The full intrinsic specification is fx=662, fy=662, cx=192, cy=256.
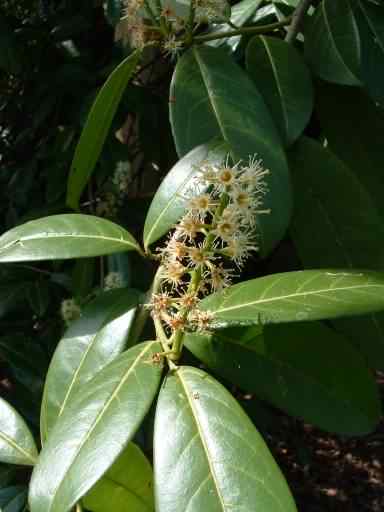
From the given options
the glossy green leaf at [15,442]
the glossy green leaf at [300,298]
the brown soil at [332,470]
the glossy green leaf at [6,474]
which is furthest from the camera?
the brown soil at [332,470]

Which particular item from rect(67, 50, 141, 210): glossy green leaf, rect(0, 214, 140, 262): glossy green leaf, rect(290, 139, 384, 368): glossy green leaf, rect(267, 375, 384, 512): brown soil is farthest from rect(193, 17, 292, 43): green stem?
rect(267, 375, 384, 512): brown soil

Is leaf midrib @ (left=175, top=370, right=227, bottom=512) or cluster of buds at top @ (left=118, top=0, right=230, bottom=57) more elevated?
cluster of buds at top @ (left=118, top=0, right=230, bottom=57)

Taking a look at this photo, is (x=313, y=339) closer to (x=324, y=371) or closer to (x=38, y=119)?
(x=324, y=371)

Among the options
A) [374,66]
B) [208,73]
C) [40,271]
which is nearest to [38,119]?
[40,271]

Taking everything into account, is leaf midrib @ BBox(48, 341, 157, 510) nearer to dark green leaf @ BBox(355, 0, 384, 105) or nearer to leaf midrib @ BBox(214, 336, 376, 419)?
leaf midrib @ BBox(214, 336, 376, 419)

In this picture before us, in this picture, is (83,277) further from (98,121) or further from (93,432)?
(93,432)

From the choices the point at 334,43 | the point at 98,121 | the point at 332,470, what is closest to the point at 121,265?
the point at 98,121

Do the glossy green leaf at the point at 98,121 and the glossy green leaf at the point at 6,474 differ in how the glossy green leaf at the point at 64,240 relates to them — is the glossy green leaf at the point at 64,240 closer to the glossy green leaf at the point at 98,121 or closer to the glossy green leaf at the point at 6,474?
the glossy green leaf at the point at 98,121

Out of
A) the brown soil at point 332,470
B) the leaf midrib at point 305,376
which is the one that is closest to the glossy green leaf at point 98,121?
the leaf midrib at point 305,376
